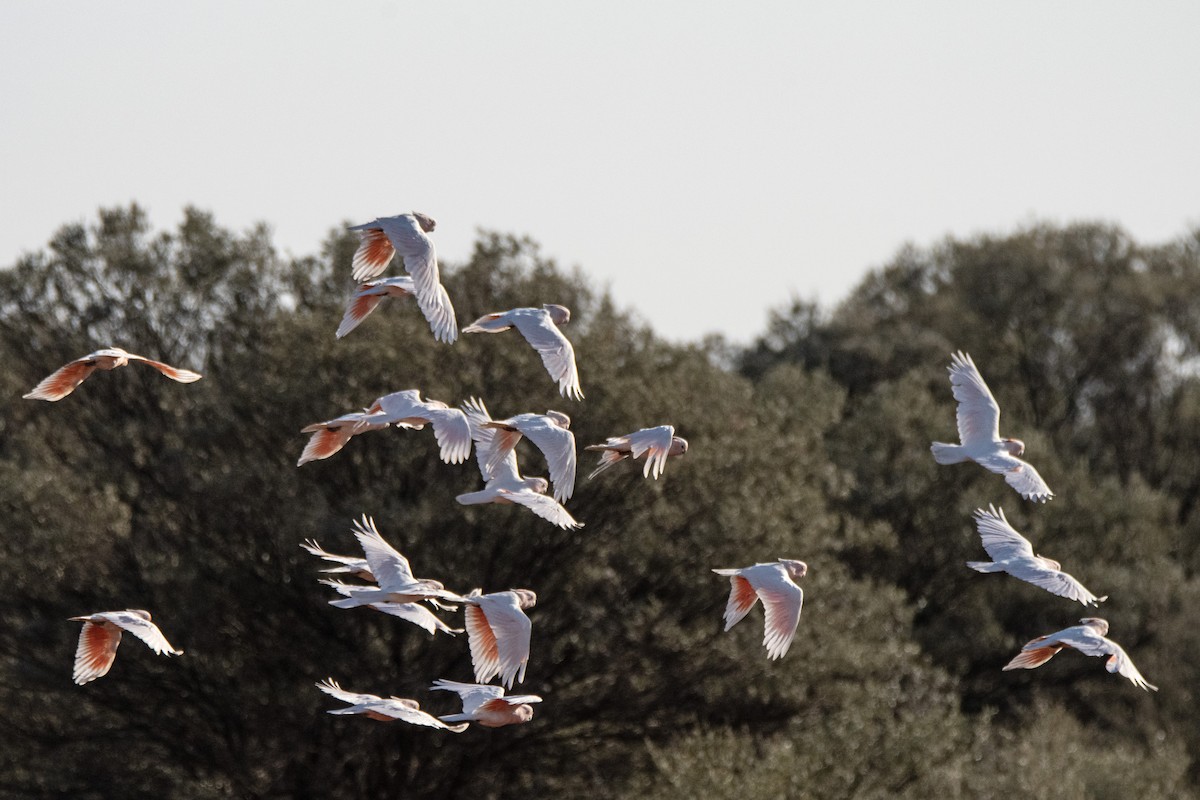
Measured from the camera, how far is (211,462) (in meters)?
31.0

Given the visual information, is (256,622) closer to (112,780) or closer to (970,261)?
(112,780)

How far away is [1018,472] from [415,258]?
5.75 meters

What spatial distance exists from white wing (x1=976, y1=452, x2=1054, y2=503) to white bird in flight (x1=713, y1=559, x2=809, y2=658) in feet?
6.24

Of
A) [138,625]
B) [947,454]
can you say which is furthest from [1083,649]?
[138,625]

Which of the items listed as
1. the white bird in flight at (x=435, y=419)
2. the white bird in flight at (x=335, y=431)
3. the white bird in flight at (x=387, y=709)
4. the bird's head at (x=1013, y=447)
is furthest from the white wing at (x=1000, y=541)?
the white bird in flight at (x=335, y=431)

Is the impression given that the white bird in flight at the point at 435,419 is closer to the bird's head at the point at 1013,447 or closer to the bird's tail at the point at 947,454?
the bird's tail at the point at 947,454

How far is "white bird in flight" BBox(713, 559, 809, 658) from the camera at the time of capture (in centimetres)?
1495

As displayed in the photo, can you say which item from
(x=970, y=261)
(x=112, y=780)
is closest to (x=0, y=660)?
(x=112, y=780)

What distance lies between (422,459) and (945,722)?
9478 mm

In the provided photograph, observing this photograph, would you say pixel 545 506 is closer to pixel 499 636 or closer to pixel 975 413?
pixel 499 636

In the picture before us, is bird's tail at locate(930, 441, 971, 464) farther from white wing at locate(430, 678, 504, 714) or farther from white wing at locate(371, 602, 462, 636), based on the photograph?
white wing at locate(371, 602, 462, 636)

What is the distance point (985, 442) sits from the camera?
16406 mm

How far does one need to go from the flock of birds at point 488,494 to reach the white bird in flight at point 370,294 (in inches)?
0.7

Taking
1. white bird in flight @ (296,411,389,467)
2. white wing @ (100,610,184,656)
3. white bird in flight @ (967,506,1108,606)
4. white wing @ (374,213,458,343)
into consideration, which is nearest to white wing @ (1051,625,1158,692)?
white bird in flight @ (967,506,1108,606)
